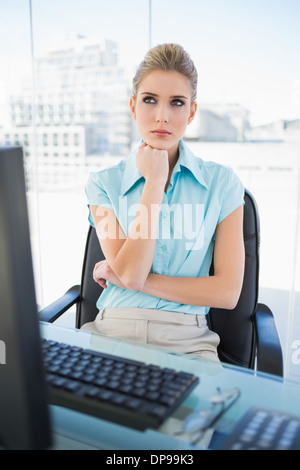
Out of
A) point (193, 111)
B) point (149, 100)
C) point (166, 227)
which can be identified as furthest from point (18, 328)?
point (193, 111)

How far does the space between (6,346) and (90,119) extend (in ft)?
18.6

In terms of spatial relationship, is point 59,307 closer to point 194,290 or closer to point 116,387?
point 194,290

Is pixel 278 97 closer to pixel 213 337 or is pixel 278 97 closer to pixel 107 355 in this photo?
pixel 213 337

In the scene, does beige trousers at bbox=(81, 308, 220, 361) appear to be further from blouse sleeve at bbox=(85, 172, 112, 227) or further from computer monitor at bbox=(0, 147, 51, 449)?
computer monitor at bbox=(0, 147, 51, 449)

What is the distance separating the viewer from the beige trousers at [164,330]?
1.30m

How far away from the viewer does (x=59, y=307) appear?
1478mm

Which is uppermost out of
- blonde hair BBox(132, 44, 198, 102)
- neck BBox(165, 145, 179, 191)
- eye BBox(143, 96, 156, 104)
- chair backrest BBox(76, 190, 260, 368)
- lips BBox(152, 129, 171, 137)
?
blonde hair BBox(132, 44, 198, 102)

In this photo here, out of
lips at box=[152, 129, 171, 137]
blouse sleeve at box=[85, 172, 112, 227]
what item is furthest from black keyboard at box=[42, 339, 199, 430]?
lips at box=[152, 129, 171, 137]

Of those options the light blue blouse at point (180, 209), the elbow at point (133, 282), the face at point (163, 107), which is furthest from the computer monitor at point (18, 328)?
the face at point (163, 107)

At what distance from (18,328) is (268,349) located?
2.91 ft

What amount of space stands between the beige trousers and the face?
1.84 ft

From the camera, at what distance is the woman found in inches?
→ 50.9

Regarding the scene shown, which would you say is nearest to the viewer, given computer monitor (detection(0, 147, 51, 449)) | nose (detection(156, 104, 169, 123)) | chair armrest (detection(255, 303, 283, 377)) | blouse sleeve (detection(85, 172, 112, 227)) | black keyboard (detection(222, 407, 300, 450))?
computer monitor (detection(0, 147, 51, 449))

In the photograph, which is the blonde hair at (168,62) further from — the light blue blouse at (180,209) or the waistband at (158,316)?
the waistband at (158,316)
